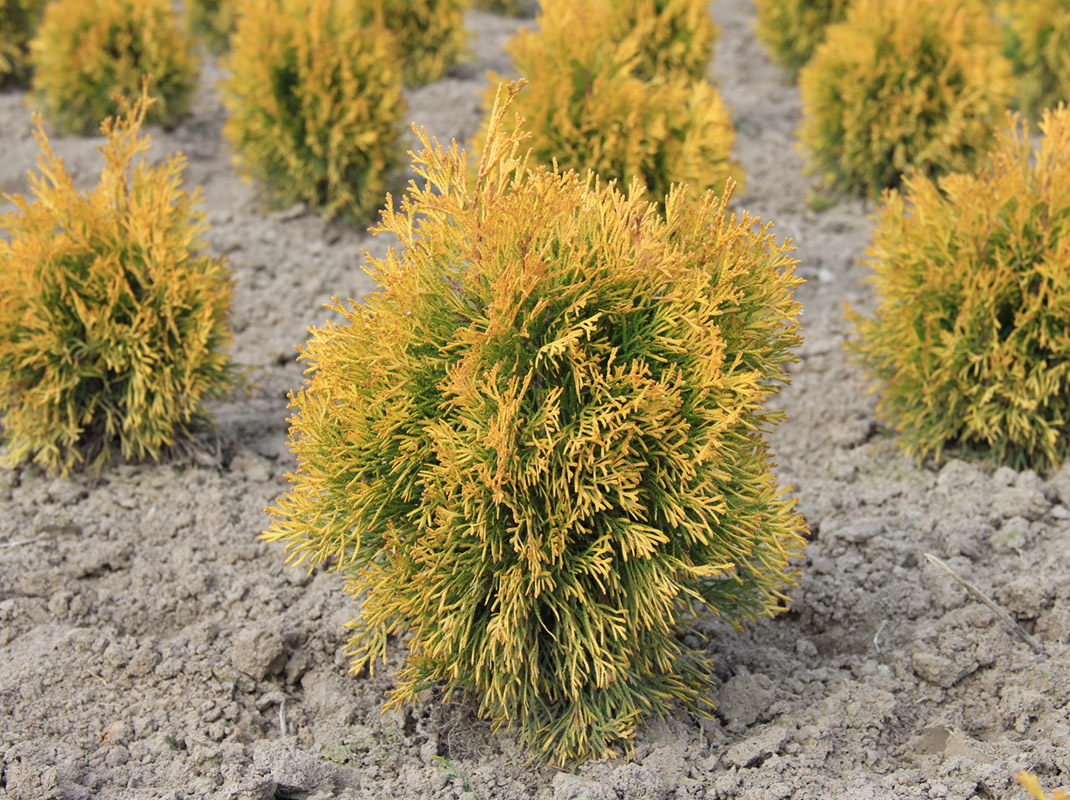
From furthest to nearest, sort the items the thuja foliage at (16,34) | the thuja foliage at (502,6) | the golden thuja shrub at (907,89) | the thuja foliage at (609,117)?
the thuja foliage at (502,6) → the thuja foliage at (16,34) → the golden thuja shrub at (907,89) → the thuja foliage at (609,117)

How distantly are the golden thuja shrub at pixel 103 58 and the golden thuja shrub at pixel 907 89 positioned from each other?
519 centimetres

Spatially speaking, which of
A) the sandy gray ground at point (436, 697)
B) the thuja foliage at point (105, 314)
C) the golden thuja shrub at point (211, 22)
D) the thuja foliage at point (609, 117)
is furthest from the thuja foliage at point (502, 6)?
the thuja foliage at point (105, 314)

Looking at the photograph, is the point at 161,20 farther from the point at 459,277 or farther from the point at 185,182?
the point at 459,277

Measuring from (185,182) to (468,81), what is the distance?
9.38 feet

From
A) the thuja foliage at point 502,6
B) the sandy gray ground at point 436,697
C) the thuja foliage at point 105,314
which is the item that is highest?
the thuja foliage at point 502,6

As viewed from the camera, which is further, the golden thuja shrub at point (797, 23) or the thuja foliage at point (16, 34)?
the golden thuja shrub at point (797, 23)

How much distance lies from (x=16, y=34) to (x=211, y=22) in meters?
2.03

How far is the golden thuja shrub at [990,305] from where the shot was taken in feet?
15.5

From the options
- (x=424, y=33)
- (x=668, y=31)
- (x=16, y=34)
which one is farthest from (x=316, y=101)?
(x=16, y=34)

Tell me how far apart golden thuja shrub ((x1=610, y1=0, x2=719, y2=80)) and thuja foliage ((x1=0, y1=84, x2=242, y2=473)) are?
14.6 feet

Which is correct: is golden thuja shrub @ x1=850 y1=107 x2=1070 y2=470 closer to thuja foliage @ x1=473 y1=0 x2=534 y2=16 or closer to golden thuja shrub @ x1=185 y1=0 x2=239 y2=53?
thuja foliage @ x1=473 y1=0 x2=534 y2=16

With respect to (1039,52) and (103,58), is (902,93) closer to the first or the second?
(1039,52)

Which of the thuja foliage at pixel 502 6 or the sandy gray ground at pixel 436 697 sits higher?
the thuja foliage at pixel 502 6

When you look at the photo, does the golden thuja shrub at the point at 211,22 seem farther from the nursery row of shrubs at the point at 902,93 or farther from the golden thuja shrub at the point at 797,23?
the nursery row of shrubs at the point at 902,93
